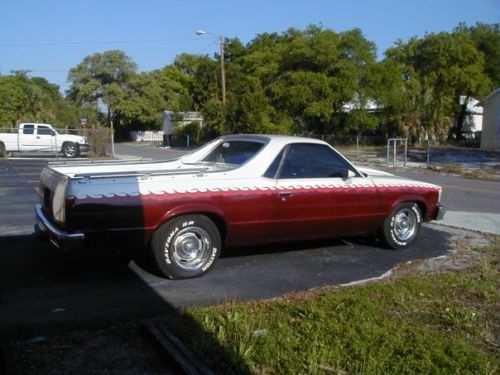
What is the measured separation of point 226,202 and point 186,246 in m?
0.62

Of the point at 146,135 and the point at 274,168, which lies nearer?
the point at 274,168

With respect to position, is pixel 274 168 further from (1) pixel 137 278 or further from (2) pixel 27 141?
(2) pixel 27 141

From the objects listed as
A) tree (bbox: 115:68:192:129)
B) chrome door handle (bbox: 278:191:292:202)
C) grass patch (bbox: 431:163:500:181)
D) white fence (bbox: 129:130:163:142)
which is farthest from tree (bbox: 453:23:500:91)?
chrome door handle (bbox: 278:191:292:202)

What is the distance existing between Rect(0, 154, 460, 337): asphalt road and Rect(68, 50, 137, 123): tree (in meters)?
55.2

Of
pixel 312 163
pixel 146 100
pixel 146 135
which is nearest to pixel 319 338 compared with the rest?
pixel 312 163

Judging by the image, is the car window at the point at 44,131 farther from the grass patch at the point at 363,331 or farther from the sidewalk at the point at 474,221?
the grass patch at the point at 363,331

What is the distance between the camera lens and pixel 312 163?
22.7 feet

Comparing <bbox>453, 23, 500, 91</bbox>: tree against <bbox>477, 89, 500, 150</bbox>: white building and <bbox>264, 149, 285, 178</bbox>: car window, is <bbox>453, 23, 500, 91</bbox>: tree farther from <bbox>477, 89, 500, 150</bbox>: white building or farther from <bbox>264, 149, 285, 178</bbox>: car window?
<bbox>264, 149, 285, 178</bbox>: car window

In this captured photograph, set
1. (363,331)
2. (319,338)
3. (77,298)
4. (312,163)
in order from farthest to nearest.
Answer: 1. (312,163)
2. (77,298)
3. (363,331)
4. (319,338)

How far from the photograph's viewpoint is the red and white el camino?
545 cm

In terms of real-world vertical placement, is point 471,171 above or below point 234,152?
below

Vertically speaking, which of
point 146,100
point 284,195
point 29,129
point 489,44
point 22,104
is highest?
point 489,44

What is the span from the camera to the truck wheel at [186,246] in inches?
227

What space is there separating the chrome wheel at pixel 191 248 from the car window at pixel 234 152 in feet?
3.84
